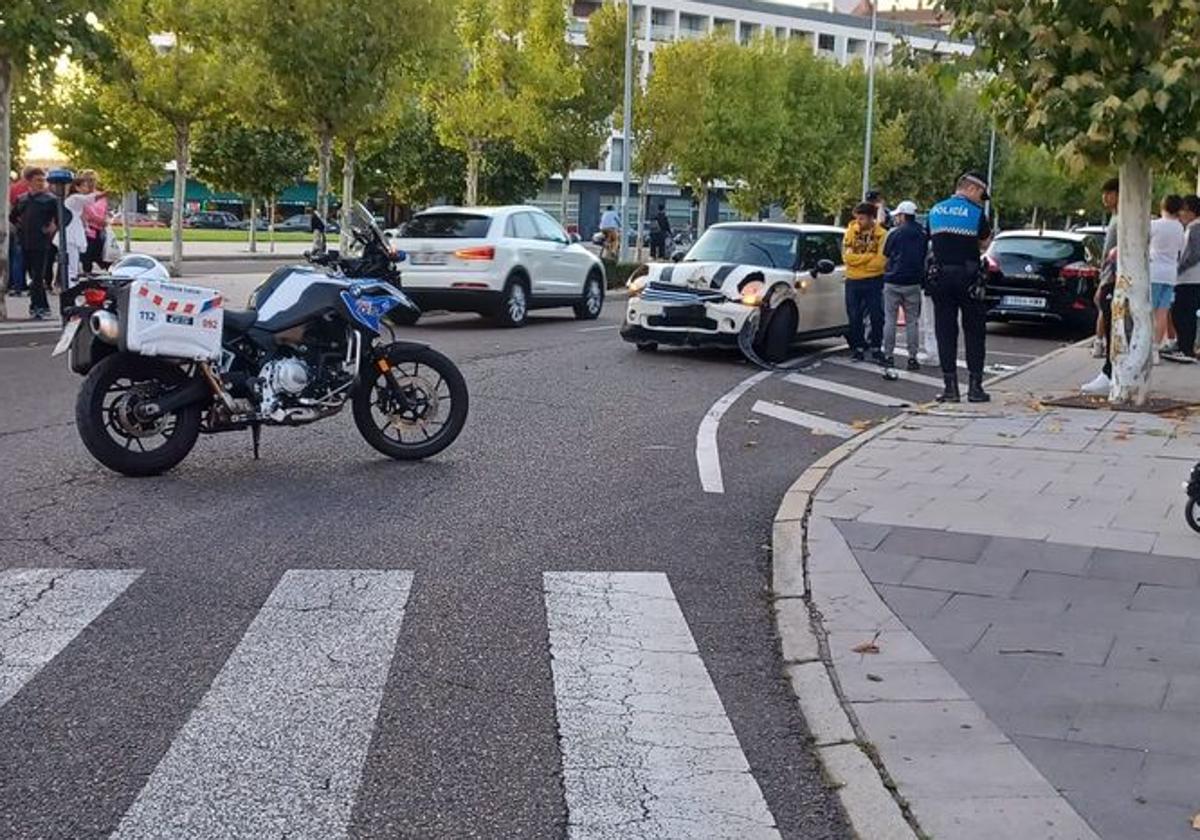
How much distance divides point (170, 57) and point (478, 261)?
31.9 ft

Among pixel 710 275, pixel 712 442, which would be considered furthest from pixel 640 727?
pixel 710 275

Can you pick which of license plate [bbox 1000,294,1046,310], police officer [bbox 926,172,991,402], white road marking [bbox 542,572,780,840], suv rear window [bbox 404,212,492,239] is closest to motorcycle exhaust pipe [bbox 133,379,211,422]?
white road marking [bbox 542,572,780,840]

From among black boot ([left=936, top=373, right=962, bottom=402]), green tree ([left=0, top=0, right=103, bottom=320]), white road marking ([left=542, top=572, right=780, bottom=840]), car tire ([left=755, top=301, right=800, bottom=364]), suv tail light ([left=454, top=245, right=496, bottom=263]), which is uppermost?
green tree ([left=0, top=0, right=103, bottom=320])

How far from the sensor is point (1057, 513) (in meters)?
7.72

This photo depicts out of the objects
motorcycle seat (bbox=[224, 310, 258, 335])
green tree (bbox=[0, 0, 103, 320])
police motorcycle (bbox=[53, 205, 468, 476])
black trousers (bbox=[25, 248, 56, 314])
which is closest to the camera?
police motorcycle (bbox=[53, 205, 468, 476])

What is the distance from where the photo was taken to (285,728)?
454 cm

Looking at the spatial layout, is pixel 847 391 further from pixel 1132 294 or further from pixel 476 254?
pixel 476 254

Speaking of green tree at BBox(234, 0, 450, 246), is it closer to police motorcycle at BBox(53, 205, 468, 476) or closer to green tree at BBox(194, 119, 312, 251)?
police motorcycle at BBox(53, 205, 468, 476)

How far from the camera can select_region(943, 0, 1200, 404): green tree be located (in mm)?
10227

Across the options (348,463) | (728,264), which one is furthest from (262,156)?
(348,463)

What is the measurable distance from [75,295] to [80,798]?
480 centimetres

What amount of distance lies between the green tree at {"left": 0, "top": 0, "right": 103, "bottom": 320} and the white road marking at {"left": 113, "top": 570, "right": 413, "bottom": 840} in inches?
456

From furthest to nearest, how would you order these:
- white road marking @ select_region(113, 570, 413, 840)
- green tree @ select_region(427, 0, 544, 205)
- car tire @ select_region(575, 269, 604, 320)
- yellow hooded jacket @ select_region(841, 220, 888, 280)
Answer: green tree @ select_region(427, 0, 544, 205) → car tire @ select_region(575, 269, 604, 320) → yellow hooded jacket @ select_region(841, 220, 888, 280) → white road marking @ select_region(113, 570, 413, 840)

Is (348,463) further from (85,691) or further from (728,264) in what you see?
(728,264)
